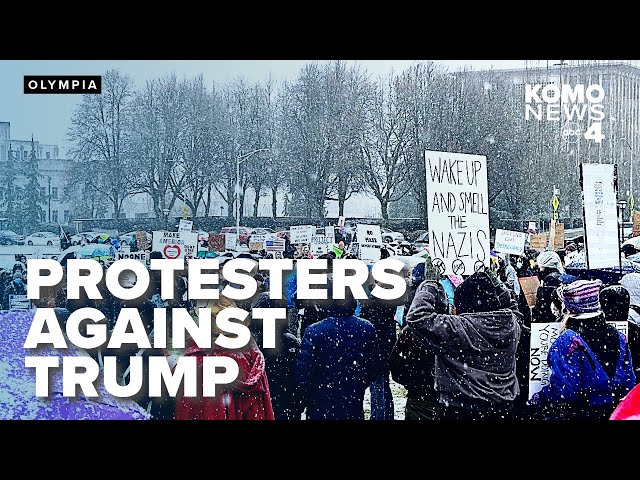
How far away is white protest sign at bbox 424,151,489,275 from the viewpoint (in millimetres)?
5184

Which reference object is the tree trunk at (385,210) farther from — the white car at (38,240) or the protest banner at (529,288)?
the white car at (38,240)

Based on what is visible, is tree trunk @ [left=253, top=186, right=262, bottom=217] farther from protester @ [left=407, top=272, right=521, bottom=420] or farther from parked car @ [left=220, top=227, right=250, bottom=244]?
protester @ [left=407, top=272, right=521, bottom=420]

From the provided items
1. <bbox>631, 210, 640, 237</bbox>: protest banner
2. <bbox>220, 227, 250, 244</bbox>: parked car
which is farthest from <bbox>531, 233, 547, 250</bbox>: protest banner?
<bbox>220, 227, 250, 244</bbox>: parked car

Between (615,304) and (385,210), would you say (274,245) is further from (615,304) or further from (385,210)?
(615,304)

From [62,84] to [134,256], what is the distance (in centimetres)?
113

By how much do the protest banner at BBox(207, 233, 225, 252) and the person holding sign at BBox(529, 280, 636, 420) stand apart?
7.00 feet

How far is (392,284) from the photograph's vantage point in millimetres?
5137

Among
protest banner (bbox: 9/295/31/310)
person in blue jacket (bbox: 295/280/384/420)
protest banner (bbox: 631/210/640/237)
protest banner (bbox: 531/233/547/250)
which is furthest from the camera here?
protest banner (bbox: 631/210/640/237)

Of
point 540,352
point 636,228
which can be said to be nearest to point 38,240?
point 540,352

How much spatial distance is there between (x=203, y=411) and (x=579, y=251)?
2553 millimetres

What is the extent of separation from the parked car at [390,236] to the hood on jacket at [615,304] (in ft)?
4.37

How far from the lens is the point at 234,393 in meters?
5.08

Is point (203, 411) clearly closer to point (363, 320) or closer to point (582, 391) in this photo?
point (363, 320)
